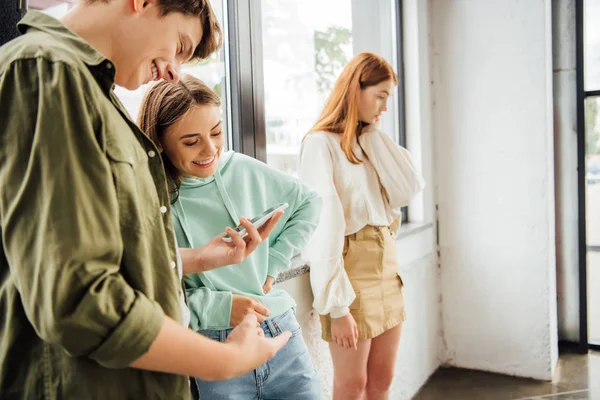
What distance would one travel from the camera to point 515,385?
3062mm

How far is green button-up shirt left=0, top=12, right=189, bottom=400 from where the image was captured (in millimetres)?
617

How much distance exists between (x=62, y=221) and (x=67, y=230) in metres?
0.01

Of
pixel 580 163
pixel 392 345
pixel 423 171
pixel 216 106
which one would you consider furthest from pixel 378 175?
pixel 580 163

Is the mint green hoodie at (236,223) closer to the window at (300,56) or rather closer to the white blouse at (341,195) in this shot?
the white blouse at (341,195)

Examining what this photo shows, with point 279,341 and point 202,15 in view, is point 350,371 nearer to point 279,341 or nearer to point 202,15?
point 279,341

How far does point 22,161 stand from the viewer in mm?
628

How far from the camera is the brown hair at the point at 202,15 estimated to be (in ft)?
2.65

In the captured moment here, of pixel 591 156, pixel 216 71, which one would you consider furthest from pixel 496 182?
pixel 216 71

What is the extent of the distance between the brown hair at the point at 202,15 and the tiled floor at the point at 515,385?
253cm

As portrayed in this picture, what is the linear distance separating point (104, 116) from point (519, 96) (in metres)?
2.80

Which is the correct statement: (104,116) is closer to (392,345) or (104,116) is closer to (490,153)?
(392,345)

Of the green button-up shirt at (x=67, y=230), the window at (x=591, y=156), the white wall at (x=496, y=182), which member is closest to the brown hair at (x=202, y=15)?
the green button-up shirt at (x=67, y=230)

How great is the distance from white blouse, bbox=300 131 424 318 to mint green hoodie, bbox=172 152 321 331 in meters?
0.37

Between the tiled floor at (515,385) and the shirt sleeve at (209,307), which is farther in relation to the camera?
the tiled floor at (515,385)
